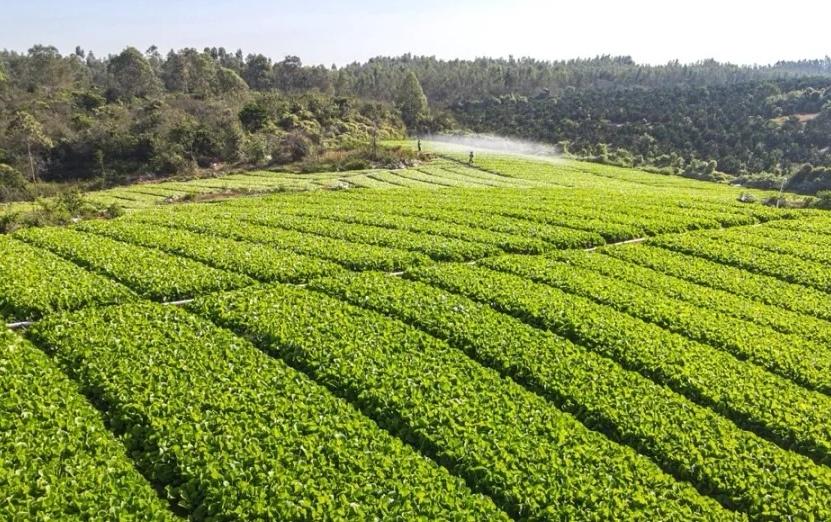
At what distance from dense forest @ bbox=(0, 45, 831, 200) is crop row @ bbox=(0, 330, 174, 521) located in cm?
6691

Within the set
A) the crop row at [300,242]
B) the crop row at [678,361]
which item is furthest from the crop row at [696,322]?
the crop row at [300,242]

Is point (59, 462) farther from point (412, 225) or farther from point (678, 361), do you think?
point (412, 225)

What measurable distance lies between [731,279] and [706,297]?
136 inches

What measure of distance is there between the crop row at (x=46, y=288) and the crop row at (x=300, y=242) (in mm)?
8217

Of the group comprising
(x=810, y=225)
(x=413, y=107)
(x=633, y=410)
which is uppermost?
(x=413, y=107)

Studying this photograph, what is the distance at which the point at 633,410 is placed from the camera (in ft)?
50.4

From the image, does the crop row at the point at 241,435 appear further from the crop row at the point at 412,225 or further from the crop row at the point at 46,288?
the crop row at the point at 412,225

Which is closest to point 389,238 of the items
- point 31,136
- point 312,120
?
point 31,136

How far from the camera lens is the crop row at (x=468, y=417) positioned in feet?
40.4

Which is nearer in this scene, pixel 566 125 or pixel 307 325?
pixel 307 325

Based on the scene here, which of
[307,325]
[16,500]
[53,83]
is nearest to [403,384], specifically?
[307,325]

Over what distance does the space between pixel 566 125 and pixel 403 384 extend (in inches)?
5318

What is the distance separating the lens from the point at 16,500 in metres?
11.0

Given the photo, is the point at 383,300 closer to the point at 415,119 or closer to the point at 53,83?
the point at 415,119
